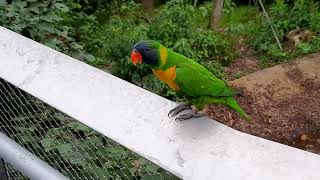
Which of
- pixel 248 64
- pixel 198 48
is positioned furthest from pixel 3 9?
pixel 248 64

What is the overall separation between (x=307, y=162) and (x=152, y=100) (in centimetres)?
31

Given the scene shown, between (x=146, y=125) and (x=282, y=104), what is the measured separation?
414 cm

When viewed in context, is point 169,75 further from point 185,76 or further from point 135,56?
point 135,56

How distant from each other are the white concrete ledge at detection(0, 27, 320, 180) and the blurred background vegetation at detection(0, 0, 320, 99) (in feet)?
9.22

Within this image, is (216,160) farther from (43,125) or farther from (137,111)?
(43,125)

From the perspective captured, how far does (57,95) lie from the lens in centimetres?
93

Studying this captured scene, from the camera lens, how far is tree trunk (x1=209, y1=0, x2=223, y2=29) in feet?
20.8

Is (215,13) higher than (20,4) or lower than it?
lower

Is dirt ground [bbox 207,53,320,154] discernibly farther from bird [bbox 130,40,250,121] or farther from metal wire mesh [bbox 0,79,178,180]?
metal wire mesh [bbox 0,79,178,180]

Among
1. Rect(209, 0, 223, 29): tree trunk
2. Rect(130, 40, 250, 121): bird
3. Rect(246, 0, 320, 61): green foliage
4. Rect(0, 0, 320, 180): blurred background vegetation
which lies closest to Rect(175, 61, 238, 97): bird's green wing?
Rect(130, 40, 250, 121): bird

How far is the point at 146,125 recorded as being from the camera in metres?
0.84

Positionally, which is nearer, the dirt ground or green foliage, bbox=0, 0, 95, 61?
green foliage, bbox=0, 0, 95, 61

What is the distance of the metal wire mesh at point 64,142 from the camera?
1.25 m

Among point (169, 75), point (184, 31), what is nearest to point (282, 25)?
point (184, 31)
